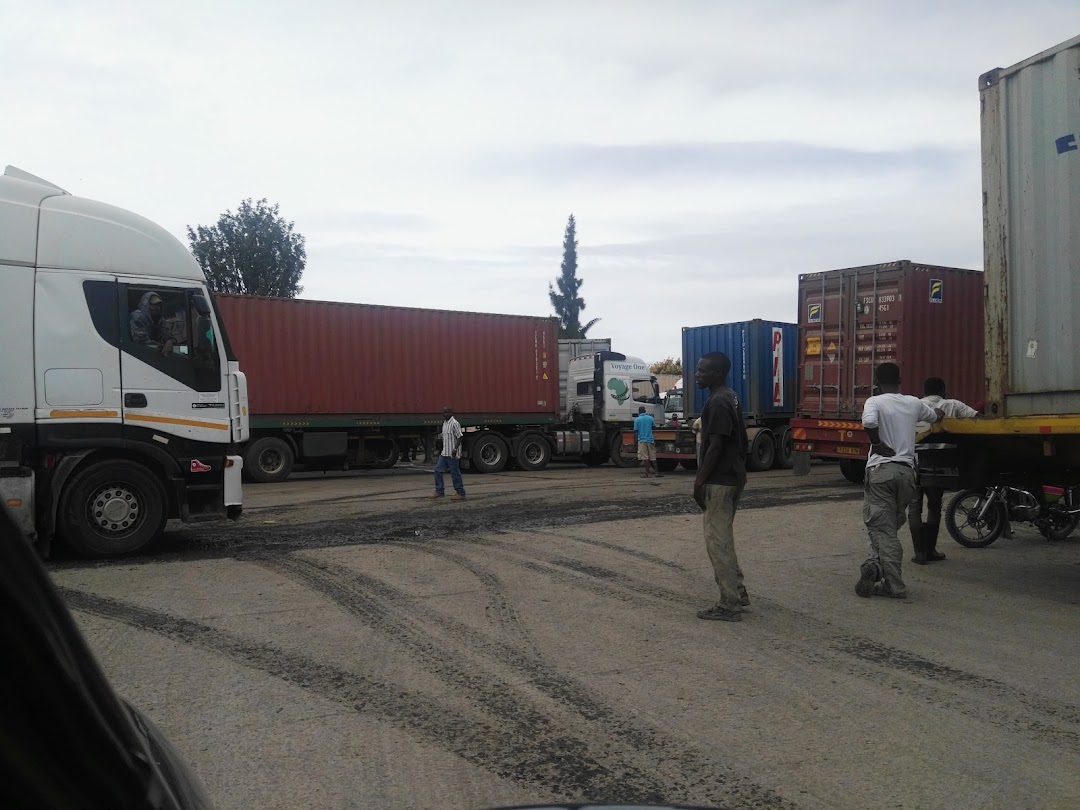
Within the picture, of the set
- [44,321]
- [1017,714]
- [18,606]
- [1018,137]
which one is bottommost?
[1017,714]

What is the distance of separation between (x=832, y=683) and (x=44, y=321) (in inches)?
291

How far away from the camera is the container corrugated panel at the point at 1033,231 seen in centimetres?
617

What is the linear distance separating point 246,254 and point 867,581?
36.2 m

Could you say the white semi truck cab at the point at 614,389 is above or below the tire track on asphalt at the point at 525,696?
above

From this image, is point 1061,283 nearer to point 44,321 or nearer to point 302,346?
point 44,321

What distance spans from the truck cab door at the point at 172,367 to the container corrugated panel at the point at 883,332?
11.1 m

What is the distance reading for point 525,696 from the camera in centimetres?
456

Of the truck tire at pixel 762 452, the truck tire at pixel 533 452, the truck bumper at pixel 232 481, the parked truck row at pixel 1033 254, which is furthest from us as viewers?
the truck tire at pixel 533 452

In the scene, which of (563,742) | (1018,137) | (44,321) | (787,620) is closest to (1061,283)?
(1018,137)

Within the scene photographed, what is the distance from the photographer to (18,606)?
804mm

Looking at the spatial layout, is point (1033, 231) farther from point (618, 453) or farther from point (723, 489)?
point (618, 453)

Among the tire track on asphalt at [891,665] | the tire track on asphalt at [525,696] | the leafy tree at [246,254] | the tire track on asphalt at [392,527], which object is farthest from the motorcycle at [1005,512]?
the leafy tree at [246,254]

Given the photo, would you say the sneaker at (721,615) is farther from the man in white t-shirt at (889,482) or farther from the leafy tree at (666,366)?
the leafy tree at (666,366)

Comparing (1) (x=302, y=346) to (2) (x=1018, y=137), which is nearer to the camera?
(2) (x=1018, y=137)
